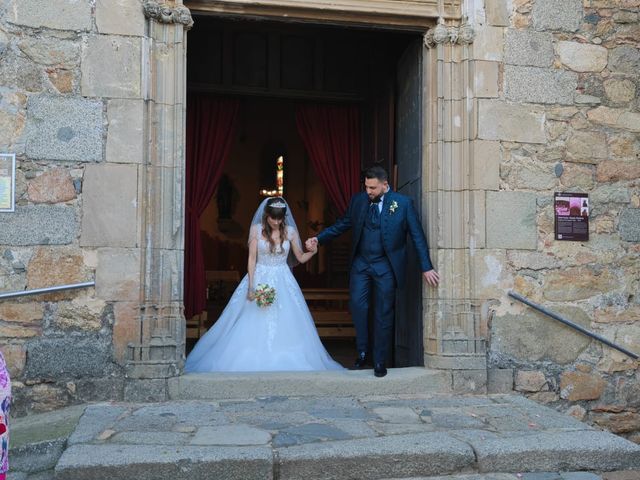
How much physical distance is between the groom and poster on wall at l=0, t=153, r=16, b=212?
265 cm

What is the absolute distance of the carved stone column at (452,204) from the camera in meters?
5.13

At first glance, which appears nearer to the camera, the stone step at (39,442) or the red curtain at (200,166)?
the stone step at (39,442)

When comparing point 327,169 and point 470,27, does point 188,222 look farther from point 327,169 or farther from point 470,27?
point 470,27

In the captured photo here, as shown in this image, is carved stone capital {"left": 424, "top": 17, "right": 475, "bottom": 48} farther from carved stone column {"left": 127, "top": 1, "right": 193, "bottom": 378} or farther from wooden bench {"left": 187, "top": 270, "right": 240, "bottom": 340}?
wooden bench {"left": 187, "top": 270, "right": 240, "bottom": 340}

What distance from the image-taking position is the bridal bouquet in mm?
5812

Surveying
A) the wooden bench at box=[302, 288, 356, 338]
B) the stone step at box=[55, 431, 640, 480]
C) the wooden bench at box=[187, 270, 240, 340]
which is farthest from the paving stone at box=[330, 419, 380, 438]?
the wooden bench at box=[302, 288, 356, 338]

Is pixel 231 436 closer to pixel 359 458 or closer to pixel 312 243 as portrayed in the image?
pixel 359 458

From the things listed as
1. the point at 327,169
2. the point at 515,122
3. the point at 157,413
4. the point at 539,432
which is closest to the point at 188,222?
the point at 327,169

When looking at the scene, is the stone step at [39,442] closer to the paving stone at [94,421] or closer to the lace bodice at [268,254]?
the paving stone at [94,421]

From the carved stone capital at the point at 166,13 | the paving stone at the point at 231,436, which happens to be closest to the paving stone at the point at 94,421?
the paving stone at the point at 231,436

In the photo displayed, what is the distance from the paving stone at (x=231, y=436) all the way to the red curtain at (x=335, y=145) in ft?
13.4

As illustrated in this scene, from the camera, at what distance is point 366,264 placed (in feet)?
18.2

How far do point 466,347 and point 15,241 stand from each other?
11.1ft

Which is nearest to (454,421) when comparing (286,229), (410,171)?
(410,171)
